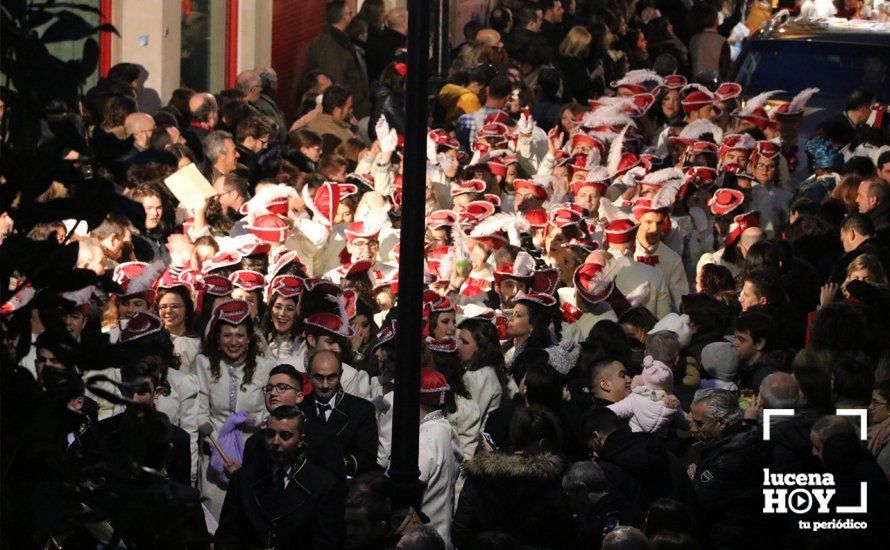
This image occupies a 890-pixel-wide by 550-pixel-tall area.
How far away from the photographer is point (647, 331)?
10.7 m

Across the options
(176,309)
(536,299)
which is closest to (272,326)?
(176,309)

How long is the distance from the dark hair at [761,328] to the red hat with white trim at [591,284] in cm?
163

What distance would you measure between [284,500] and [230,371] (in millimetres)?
1967

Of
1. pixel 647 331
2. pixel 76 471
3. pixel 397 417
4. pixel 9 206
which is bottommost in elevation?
pixel 647 331

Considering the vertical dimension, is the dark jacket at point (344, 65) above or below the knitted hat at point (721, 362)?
above

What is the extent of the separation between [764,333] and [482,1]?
18.0 metres

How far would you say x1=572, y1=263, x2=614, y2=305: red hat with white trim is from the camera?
36.9ft

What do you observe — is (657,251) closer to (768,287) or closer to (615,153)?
(768,287)

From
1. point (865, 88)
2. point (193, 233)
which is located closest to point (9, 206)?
point (193, 233)

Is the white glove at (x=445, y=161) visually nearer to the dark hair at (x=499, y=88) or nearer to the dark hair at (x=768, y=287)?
the dark hair at (x=499, y=88)

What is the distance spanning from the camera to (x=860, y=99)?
1617 cm

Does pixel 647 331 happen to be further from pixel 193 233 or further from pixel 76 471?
pixel 76 471

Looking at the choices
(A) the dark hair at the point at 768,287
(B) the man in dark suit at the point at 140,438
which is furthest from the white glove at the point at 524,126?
(B) the man in dark suit at the point at 140,438

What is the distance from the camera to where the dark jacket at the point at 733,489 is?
7766mm
